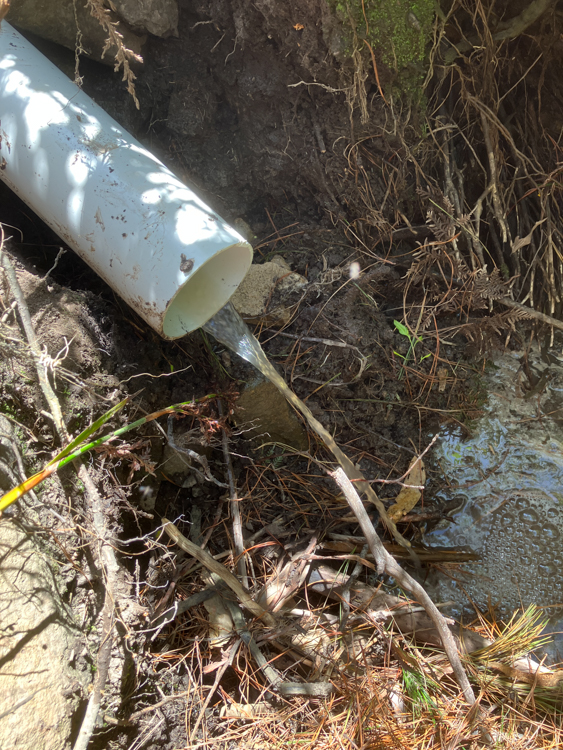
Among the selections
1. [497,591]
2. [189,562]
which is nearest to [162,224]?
[189,562]

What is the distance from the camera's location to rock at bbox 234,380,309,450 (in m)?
1.66

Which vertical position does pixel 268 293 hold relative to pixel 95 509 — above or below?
below

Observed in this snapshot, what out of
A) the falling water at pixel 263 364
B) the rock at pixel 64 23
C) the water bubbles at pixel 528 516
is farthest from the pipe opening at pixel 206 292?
the water bubbles at pixel 528 516

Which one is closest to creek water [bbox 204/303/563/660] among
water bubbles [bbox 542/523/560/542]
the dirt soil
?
water bubbles [bbox 542/523/560/542]

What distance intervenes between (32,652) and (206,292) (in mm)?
1078

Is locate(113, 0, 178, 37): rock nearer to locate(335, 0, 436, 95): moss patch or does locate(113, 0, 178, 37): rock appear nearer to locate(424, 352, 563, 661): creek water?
locate(335, 0, 436, 95): moss patch

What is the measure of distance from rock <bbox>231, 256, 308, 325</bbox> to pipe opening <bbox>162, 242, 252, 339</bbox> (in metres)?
0.23

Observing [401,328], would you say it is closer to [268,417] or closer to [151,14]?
[268,417]

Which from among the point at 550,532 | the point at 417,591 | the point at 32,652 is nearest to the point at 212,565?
the point at 32,652

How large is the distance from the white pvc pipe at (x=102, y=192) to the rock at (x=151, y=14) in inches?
14.4

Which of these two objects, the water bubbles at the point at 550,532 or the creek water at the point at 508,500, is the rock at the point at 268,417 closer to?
the creek water at the point at 508,500

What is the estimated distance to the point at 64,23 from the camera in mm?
1605

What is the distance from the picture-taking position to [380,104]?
1569 millimetres

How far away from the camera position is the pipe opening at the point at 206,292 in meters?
1.44
